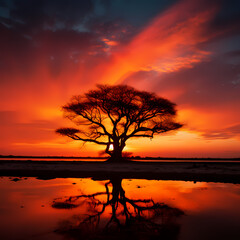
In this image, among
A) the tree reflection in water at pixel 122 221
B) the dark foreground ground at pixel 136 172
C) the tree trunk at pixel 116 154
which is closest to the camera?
the tree reflection in water at pixel 122 221

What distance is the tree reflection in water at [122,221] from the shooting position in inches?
183

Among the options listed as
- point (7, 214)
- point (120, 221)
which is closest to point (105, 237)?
point (120, 221)

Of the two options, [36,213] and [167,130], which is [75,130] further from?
[36,213]

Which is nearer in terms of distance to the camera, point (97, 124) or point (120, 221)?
point (120, 221)

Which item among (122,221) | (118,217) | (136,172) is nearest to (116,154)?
(136,172)

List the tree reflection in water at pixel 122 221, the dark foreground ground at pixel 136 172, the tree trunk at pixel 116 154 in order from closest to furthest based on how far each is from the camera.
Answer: the tree reflection in water at pixel 122 221
the dark foreground ground at pixel 136 172
the tree trunk at pixel 116 154

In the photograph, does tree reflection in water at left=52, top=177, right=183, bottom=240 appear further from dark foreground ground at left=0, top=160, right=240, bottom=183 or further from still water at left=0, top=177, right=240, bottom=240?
dark foreground ground at left=0, top=160, right=240, bottom=183

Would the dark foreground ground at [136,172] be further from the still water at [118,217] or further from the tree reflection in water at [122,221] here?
the tree reflection in water at [122,221]

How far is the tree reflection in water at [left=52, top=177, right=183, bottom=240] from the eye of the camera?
4656 mm

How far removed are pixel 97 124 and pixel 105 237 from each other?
32503 millimetres

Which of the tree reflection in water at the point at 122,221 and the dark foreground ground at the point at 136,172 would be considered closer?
the tree reflection in water at the point at 122,221

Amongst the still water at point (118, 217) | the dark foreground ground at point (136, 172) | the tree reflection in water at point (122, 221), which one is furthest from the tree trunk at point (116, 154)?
the tree reflection in water at point (122, 221)

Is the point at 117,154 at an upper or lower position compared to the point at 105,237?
upper

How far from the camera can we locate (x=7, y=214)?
6.25 m
